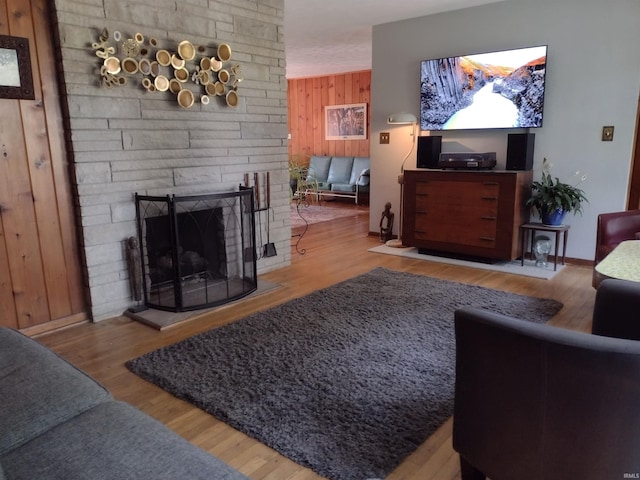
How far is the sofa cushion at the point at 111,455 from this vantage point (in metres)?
1.06

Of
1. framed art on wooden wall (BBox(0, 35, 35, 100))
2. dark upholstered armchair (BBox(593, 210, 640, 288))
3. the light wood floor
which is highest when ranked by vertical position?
Answer: framed art on wooden wall (BBox(0, 35, 35, 100))

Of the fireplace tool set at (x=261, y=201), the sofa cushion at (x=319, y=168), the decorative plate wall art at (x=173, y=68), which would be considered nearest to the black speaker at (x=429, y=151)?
the fireplace tool set at (x=261, y=201)

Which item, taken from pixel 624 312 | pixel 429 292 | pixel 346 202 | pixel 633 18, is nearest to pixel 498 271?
pixel 429 292

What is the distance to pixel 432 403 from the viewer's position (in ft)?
6.76

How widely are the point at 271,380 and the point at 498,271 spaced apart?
2.66 meters

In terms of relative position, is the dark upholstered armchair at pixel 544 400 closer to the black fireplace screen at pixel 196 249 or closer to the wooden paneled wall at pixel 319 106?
the black fireplace screen at pixel 196 249

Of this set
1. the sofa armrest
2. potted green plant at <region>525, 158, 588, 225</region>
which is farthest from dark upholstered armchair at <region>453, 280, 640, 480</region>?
potted green plant at <region>525, 158, 588, 225</region>

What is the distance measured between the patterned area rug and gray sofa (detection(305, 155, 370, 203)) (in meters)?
0.43

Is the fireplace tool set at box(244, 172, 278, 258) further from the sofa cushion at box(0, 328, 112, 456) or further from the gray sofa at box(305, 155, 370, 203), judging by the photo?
the gray sofa at box(305, 155, 370, 203)

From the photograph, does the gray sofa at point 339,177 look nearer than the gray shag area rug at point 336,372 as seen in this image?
No

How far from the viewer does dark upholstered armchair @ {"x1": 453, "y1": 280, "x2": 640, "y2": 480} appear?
1101 millimetres

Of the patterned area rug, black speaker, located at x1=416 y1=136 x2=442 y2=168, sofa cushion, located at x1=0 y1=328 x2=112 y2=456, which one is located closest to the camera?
sofa cushion, located at x1=0 y1=328 x2=112 y2=456

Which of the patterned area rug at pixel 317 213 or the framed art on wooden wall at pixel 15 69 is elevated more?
the framed art on wooden wall at pixel 15 69

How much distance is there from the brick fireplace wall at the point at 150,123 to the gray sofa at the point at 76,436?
1.66 meters
